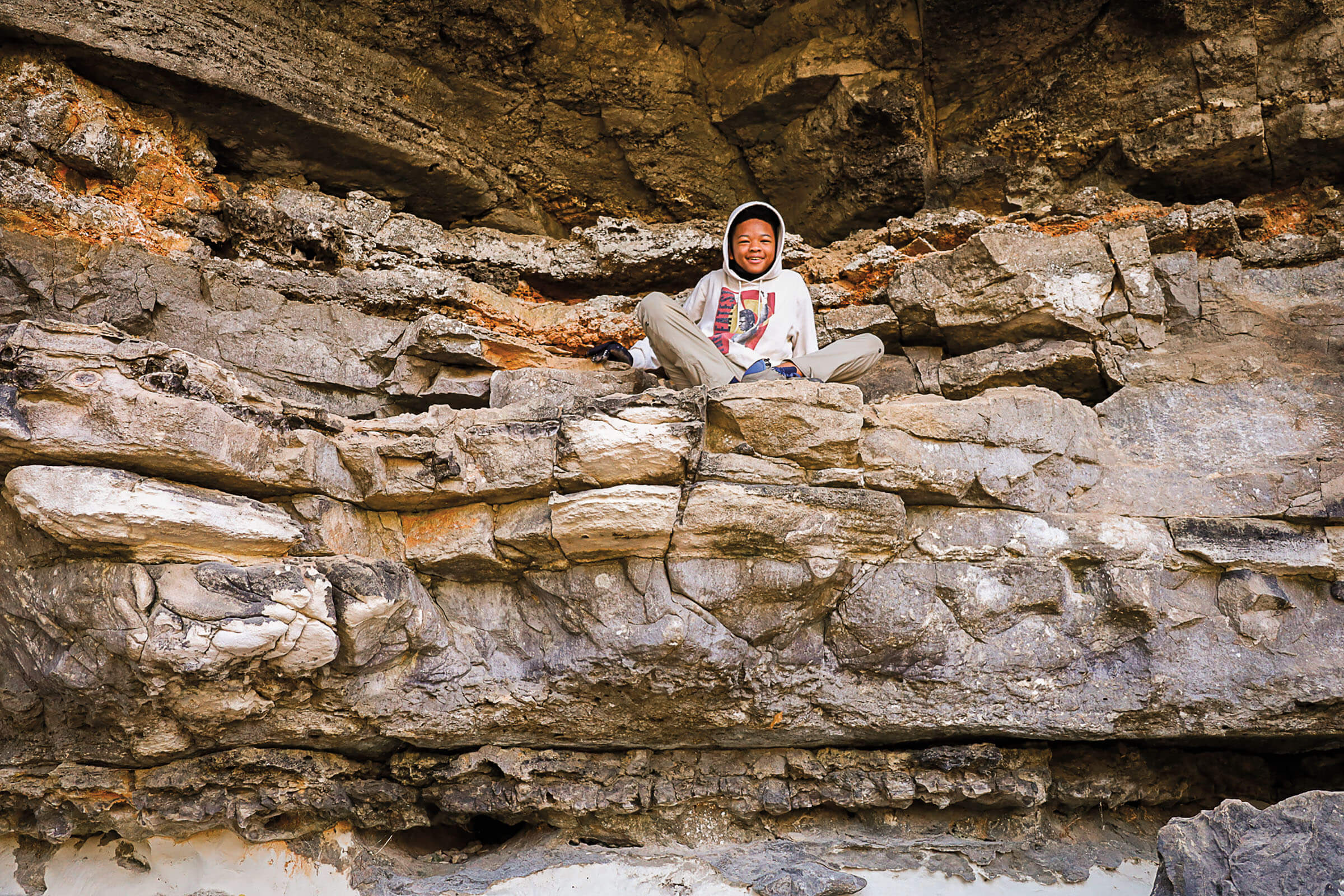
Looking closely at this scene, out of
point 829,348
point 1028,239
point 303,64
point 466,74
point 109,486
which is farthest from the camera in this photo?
point 466,74

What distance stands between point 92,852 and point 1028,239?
5.78 meters

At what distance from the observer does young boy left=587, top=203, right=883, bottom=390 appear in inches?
201

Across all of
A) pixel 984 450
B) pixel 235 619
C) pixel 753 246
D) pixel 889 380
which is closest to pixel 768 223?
pixel 753 246

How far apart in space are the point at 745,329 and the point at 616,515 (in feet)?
5.93

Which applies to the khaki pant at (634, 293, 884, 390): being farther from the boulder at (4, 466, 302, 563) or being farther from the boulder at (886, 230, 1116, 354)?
the boulder at (4, 466, 302, 563)

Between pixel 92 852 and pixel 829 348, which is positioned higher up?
pixel 829 348

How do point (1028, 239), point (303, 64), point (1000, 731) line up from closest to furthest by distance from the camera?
1. point (1000, 731)
2. point (1028, 239)
3. point (303, 64)

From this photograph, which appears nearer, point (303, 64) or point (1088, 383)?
point (1088, 383)

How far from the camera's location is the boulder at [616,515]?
4.25 metres

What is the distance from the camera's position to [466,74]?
662 centimetres

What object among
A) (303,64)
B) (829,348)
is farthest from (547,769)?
(303,64)

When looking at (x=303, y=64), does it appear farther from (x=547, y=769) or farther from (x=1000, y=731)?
(x=1000, y=731)

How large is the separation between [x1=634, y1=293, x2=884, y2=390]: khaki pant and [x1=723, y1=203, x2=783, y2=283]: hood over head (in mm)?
680

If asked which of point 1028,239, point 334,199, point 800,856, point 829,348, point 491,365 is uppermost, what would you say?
point 1028,239
